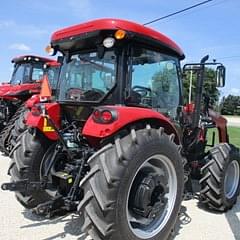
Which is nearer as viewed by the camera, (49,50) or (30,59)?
(49,50)

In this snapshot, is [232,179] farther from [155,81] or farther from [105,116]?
[105,116]

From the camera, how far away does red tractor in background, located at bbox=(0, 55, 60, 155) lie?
909cm

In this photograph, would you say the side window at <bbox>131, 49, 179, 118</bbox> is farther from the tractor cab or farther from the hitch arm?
the hitch arm

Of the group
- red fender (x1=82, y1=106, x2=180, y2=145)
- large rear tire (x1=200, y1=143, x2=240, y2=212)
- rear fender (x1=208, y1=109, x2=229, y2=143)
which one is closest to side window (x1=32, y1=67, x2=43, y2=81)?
rear fender (x1=208, y1=109, x2=229, y2=143)

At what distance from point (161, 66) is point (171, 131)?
89 cm

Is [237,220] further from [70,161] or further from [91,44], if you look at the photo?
[91,44]

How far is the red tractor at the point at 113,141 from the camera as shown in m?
3.57

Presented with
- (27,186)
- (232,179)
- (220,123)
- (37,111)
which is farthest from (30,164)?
(220,123)

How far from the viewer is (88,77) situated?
14.6 ft

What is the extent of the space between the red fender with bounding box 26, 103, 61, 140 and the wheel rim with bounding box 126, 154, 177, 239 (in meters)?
1.26

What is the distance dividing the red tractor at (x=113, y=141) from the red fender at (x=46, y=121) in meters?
0.01

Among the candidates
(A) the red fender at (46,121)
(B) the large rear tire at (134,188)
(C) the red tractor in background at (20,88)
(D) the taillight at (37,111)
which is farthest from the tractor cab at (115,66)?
(C) the red tractor in background at (20,88)

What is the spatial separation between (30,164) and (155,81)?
1.85 metres

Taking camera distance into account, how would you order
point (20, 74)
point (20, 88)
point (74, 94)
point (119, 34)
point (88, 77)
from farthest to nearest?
1. point (20, 74)
2. point (20, 88)
3. point (74, 94)
4. point (88, 77)
5. point (119, 34)
